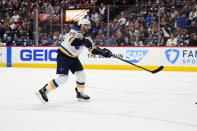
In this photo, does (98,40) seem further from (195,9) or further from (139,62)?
(195,9)

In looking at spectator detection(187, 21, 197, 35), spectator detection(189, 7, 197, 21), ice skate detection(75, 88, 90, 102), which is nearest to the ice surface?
ice skate detection(75, 88, 90, 102)

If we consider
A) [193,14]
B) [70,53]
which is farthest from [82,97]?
[193,14]

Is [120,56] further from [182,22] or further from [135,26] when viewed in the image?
[182,22]

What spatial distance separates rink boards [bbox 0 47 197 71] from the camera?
12.1m

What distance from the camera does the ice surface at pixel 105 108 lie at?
432 cm

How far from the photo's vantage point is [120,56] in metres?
12.9

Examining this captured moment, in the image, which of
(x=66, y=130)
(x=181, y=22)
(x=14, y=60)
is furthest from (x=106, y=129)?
(x=14, y=60)

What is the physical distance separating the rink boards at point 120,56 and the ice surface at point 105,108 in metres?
3.25

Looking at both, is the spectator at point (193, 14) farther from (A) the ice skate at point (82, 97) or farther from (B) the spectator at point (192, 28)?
(A) the ice skate at point (82, 97)

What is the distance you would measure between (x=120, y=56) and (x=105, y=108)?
739cm

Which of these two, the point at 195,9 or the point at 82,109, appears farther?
the point at 195,9

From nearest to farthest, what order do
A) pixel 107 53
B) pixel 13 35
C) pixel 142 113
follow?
1. pixel 142 113
2. pixel 107 53
3. pixel 13 35

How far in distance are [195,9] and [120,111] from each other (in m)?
7.40

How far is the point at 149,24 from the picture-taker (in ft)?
40.4
